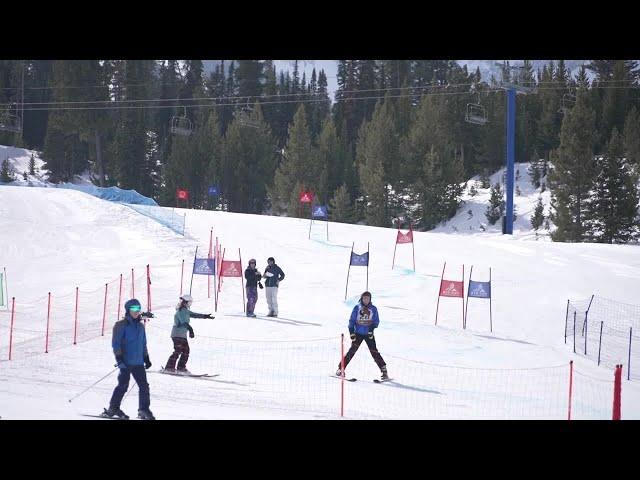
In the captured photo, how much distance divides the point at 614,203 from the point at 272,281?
129 ft

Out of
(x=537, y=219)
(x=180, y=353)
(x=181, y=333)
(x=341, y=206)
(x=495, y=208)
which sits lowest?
(x=180, y=353)

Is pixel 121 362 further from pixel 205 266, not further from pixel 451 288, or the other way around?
pixel 451 288

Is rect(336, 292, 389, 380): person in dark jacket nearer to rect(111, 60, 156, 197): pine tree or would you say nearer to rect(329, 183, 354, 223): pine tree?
rect(329, 183, 354, 223): pine tree

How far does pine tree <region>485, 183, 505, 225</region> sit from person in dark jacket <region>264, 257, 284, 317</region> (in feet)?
146

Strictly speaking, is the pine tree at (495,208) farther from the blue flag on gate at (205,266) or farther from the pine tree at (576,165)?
the blue flag on gate at (205,266)

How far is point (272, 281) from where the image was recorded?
2083cm

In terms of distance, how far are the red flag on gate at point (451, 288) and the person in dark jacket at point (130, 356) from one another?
1152 cm

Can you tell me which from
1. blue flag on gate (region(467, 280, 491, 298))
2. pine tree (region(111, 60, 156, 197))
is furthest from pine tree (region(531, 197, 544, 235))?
blue flag on gate (region(467, 280, 491, 298))

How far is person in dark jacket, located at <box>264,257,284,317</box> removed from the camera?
20.7 m

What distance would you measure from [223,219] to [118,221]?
503 centimetres

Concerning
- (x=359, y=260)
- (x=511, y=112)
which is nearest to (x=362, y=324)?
(x=359, y=260)

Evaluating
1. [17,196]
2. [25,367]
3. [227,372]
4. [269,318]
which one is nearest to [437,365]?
[227,372]
